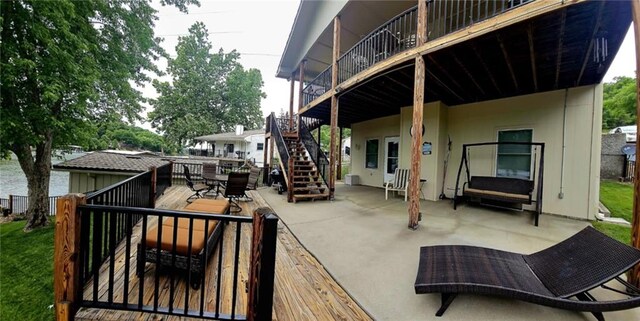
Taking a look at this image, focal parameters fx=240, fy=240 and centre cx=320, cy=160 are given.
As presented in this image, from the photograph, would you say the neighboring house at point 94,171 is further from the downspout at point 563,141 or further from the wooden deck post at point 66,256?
the downspout at point 563,141

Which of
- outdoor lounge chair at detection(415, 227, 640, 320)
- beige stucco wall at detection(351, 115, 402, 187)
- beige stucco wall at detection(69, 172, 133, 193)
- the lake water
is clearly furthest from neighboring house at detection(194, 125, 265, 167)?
outdoor lounge chair at detection(415, 227, 640, 320)

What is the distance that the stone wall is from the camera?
352 inches

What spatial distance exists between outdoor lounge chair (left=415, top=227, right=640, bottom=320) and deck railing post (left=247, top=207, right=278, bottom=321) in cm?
127

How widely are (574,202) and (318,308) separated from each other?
21.1ft

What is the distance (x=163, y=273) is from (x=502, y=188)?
657 centimetres

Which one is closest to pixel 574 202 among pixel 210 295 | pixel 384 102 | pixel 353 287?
pixel 384 102

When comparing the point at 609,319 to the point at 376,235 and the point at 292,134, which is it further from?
the point at 292,134

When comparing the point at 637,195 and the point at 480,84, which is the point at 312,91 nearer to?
the point at 480,84

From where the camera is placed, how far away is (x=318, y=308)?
210cm

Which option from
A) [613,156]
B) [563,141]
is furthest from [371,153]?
[613,156]

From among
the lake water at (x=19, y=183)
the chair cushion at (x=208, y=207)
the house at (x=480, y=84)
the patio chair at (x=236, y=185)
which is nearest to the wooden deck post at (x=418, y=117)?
the house at (x=480, y=84)

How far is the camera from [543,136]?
5.71 meters

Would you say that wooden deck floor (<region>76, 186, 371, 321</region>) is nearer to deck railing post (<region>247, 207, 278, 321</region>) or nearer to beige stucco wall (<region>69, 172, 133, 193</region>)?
deck railing post (<region>247, 207, 278, 321</region>)

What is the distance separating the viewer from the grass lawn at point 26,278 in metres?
2.43
